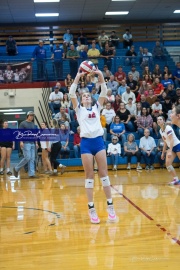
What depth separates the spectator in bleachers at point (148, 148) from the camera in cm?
1686

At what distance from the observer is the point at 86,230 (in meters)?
6.71

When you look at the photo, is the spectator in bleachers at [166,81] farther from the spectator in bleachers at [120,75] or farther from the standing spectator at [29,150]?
the standing spectator at [29,150]

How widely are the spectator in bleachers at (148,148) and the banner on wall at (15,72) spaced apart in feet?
20.5

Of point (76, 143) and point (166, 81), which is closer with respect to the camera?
point (76, 143)

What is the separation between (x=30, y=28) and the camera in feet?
90.3

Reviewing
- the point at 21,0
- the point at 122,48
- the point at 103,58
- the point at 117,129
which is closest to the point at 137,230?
the point at 117,129

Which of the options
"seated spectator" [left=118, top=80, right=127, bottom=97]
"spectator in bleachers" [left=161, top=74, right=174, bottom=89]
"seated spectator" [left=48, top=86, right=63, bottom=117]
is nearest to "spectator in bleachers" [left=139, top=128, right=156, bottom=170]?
"seated spectator" [left=118, top=80, right=127, bottom=97]

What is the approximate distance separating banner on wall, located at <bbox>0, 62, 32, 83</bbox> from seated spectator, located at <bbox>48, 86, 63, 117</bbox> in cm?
186

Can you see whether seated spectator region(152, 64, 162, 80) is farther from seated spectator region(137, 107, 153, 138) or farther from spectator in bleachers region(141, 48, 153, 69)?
seated spectator region(137, 107, 153, 138)

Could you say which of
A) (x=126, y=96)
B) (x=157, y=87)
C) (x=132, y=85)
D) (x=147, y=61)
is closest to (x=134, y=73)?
(x=132, y=85)

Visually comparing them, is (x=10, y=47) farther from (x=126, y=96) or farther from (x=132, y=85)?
(x=126, y=96)

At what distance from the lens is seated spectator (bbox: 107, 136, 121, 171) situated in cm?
1666

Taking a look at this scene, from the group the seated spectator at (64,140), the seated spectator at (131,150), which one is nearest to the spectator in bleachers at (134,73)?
the seated spectator at (131,150)

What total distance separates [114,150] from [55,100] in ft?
12.3
